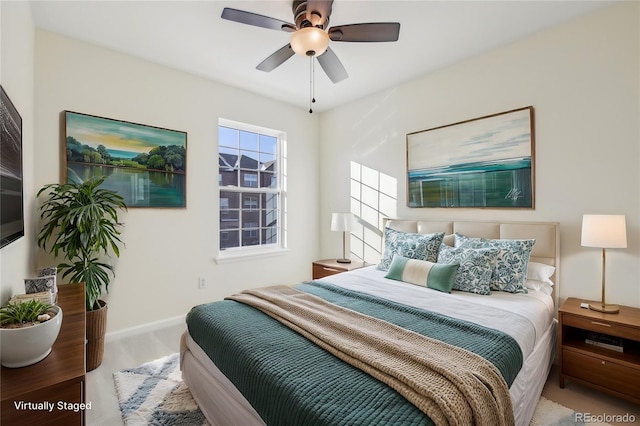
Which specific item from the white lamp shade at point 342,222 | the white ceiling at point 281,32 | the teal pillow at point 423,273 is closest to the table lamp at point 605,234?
the teal pillow at point 423,273

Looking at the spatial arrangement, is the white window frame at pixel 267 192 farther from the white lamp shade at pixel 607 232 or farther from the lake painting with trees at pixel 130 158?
the white lamp shade at pixel 607 232

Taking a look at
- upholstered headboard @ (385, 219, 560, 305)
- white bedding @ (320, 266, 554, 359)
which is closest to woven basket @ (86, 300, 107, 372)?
white bedding @ (320, 266, 554, 359)

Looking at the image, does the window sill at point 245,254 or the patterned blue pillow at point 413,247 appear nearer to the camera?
the patterned blue pillow at point 413,247

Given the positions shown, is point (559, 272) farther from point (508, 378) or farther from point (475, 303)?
point (508, 378)

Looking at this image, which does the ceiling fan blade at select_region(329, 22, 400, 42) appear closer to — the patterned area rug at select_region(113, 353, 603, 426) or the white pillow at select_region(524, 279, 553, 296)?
the white pillow at select_region(524, 279, 553, 296)

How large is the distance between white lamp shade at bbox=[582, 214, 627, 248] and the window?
10.7ft

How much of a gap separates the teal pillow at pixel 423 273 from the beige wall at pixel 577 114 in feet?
2.85

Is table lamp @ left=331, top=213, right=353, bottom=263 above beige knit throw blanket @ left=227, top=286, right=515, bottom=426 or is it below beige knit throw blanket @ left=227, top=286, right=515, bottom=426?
above

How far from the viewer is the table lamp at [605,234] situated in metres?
1.96

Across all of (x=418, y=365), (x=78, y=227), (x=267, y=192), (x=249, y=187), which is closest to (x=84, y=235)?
(x=78, y=227)

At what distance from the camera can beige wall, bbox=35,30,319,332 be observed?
2518 mm

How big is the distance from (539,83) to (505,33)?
517 mm

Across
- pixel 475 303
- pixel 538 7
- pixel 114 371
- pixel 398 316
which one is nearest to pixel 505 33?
pixel 538 7

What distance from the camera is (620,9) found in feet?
7.08
